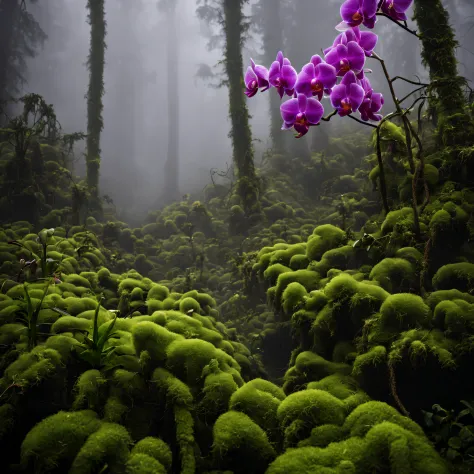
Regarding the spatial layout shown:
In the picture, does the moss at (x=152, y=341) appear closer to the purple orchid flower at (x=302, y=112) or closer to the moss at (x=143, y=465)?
the moss at (x=143, y=465)

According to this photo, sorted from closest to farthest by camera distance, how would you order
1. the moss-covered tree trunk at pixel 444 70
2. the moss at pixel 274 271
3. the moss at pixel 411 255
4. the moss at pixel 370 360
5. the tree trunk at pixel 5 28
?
the moss at pixel 370 360
the moss at pixel 411 255
the moss at pixel 274 271
the moss-covered tree trunk at pixel 444 70
the tree trunk at pixel 5 28

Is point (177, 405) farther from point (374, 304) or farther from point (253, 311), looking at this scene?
point (253, 311)

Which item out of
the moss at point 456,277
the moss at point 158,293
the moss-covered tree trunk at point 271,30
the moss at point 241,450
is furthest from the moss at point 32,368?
the moss-covered tree trunk at point 271,30

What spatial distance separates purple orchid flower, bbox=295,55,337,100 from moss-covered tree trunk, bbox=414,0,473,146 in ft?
9.97

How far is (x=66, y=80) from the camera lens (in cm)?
4256

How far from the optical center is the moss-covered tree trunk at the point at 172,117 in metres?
23.3

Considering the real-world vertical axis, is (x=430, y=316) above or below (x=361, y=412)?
above

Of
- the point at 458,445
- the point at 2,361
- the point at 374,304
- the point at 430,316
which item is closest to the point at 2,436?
the point at 2,361

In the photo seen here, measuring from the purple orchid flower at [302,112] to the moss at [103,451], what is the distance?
6.52 feet

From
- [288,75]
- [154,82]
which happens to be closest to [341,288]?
[288,75]

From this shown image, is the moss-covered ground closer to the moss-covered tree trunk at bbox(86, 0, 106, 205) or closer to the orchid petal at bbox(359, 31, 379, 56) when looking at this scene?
the orchid petal at bbox(359, 31, 379, 56)

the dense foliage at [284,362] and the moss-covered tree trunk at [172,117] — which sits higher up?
the moss-covered tree trunk at [172,117]

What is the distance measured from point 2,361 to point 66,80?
49379 millimetres

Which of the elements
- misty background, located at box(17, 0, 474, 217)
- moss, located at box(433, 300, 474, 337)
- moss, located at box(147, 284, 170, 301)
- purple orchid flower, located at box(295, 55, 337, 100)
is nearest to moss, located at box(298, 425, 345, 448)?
moss, located at box(433, 300, 474, 337)
